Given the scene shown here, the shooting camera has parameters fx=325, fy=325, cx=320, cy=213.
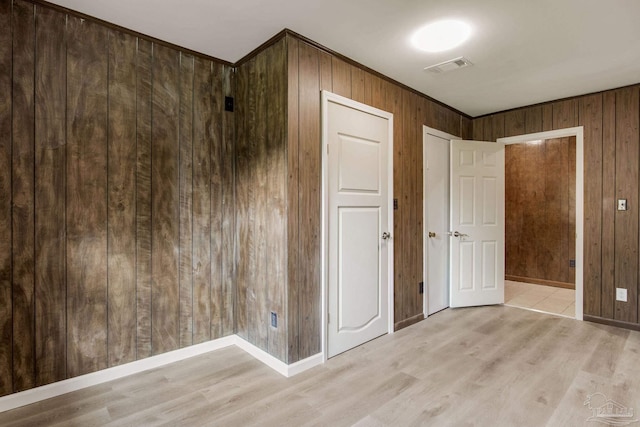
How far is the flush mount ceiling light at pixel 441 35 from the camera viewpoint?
7.28ft

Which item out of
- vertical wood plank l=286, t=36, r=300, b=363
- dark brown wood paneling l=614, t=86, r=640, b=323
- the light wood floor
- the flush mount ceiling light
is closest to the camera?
the light wood floor

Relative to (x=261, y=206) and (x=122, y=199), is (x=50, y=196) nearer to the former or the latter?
(x=122, y=199)

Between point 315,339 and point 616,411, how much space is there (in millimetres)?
1877

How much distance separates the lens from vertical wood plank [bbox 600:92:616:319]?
3.38 meters

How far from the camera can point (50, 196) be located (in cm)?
205

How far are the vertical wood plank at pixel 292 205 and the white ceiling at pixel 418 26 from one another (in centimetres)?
30

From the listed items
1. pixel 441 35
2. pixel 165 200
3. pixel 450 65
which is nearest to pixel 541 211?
pixel 450 65

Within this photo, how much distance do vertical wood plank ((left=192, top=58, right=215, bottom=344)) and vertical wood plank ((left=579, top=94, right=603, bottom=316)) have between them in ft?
12.6

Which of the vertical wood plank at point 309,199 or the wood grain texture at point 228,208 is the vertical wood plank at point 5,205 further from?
the vertical wood plank at point 309,199

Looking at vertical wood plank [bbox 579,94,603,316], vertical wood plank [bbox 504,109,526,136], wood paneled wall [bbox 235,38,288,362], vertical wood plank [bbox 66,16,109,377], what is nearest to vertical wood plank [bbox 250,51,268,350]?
wood paneled wall [bbox 235,38,288,362]

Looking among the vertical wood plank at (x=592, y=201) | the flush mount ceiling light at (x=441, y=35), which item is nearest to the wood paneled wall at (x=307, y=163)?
the flush mount ceiling light at (x=441, y=35)

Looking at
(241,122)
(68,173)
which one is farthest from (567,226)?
(68,173)

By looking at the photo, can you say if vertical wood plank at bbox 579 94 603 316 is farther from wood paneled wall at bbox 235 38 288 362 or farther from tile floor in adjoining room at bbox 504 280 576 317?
wood paneled wall at bbox 235 38 288 362

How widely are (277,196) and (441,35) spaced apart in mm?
1662
